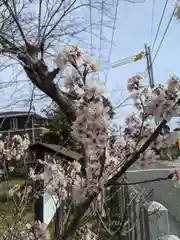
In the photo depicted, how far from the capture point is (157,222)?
2.00 metres

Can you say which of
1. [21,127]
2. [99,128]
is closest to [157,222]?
[99,128]

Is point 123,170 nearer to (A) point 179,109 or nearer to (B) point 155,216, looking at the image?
(A) point 179,109

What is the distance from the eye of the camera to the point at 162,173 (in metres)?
5.22

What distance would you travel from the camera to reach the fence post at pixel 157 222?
1974 millimetres

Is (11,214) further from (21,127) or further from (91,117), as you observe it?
(21,127)

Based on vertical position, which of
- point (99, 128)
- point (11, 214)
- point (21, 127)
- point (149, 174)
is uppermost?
point (21, 127)

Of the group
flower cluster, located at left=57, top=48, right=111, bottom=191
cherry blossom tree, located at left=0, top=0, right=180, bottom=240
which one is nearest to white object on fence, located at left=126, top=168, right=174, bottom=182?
cherry blossom tree, located at left=0, top=0, right=180, bottom=240

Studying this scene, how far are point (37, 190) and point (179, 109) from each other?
172cm

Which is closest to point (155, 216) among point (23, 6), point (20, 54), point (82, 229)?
point (82, 229)

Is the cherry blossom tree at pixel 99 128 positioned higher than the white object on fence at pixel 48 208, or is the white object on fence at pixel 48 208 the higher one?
the cherry blossom tree at pixel 99 128

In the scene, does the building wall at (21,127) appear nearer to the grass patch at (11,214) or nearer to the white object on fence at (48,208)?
the grass patch at (11,214)

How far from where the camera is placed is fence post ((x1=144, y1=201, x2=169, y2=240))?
1.97 metres

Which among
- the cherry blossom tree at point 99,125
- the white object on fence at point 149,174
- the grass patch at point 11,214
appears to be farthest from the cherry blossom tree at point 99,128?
the white object on fence at point 149,174

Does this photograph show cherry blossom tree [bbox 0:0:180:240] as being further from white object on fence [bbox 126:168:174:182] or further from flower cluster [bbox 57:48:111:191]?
white object on fence [bbox 126:168:174:182]
